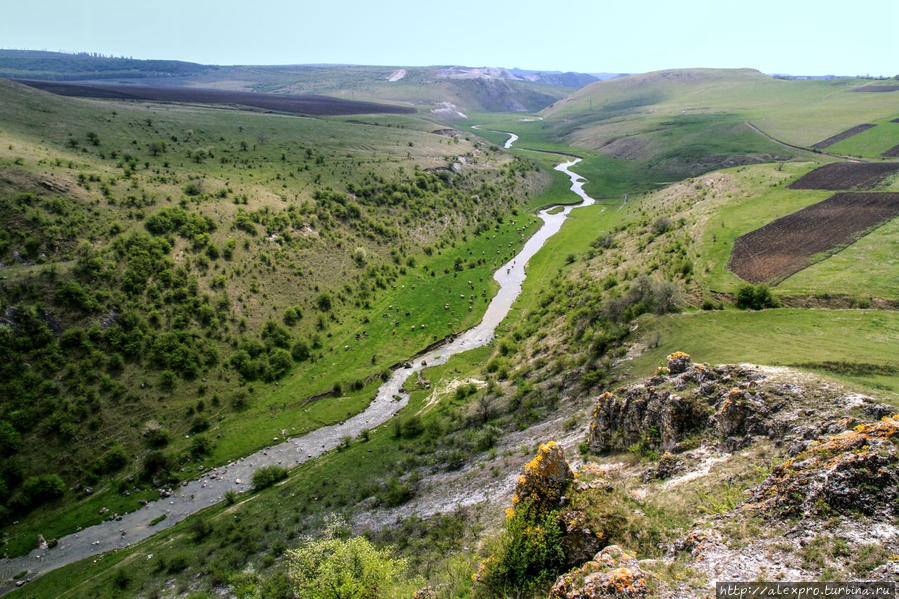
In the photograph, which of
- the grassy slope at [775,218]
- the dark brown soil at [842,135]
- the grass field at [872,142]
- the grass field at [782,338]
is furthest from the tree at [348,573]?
the dark brown soil at [842,135]

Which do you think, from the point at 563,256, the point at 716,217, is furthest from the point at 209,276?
the point at 716,217

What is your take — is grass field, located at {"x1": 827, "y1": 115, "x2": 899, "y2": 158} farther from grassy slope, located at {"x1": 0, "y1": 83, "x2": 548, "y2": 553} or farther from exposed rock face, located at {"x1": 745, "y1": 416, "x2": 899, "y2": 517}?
exposed rock face, located at {"x1": 745, "y1": 416, "x2": 899, "y2": 517}

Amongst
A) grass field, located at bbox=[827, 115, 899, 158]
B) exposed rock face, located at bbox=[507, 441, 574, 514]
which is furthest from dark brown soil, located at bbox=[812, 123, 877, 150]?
exposed rock face, located at bbox=[507, 441, 574, 514]

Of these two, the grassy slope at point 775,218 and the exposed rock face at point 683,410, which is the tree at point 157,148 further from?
the grassy slope at point 775,218

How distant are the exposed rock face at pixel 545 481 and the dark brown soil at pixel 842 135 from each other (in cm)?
14703

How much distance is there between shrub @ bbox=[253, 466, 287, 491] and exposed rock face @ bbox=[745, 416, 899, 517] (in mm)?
40418

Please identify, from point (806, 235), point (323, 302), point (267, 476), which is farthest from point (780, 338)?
point (323, 302)

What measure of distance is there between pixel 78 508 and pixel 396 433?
1205 inches

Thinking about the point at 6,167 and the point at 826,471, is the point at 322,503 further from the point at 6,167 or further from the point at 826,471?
the point at 6,167

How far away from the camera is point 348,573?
23234 millimetres

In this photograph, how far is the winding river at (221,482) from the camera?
119 feet

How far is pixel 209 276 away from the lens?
63812 mm

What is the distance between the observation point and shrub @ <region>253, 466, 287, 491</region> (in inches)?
1665

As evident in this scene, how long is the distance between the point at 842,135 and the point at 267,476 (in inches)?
6630
